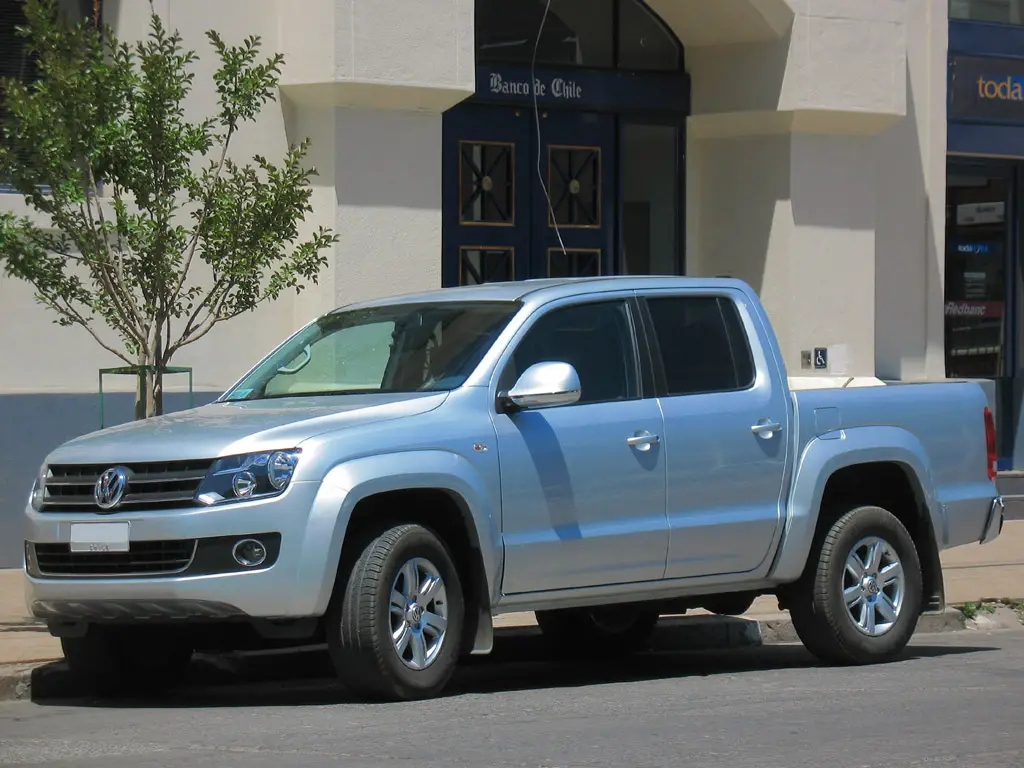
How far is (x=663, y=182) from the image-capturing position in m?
17.0

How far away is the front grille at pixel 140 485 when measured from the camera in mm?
7438

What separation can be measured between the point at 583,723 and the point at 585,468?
144 cm

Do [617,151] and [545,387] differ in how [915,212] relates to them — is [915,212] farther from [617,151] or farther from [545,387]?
[545,387]

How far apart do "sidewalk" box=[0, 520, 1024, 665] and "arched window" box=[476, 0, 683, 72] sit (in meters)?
5.45

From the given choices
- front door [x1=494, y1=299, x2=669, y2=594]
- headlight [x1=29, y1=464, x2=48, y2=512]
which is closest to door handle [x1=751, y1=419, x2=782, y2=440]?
front door [x1=494, y1=299, x2=669, y2=594]

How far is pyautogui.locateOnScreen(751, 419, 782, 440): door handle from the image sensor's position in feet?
29.1

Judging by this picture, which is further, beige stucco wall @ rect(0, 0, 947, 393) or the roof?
beige stucco wall @ rect(0, 0, 947, 393)

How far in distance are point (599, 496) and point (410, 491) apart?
0.97m

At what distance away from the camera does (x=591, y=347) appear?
862cm

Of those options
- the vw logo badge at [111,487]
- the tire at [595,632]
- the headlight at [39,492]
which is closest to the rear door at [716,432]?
the tire at [595,632]

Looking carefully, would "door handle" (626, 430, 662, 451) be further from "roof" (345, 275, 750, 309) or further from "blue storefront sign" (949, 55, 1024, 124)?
"blue storefront sign" (949, 55, 1024, 124)

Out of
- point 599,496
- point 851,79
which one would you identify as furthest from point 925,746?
point 851,79

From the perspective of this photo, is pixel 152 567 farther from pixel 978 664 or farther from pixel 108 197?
pixel 108 197

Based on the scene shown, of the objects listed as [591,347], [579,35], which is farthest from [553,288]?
[579,35]
